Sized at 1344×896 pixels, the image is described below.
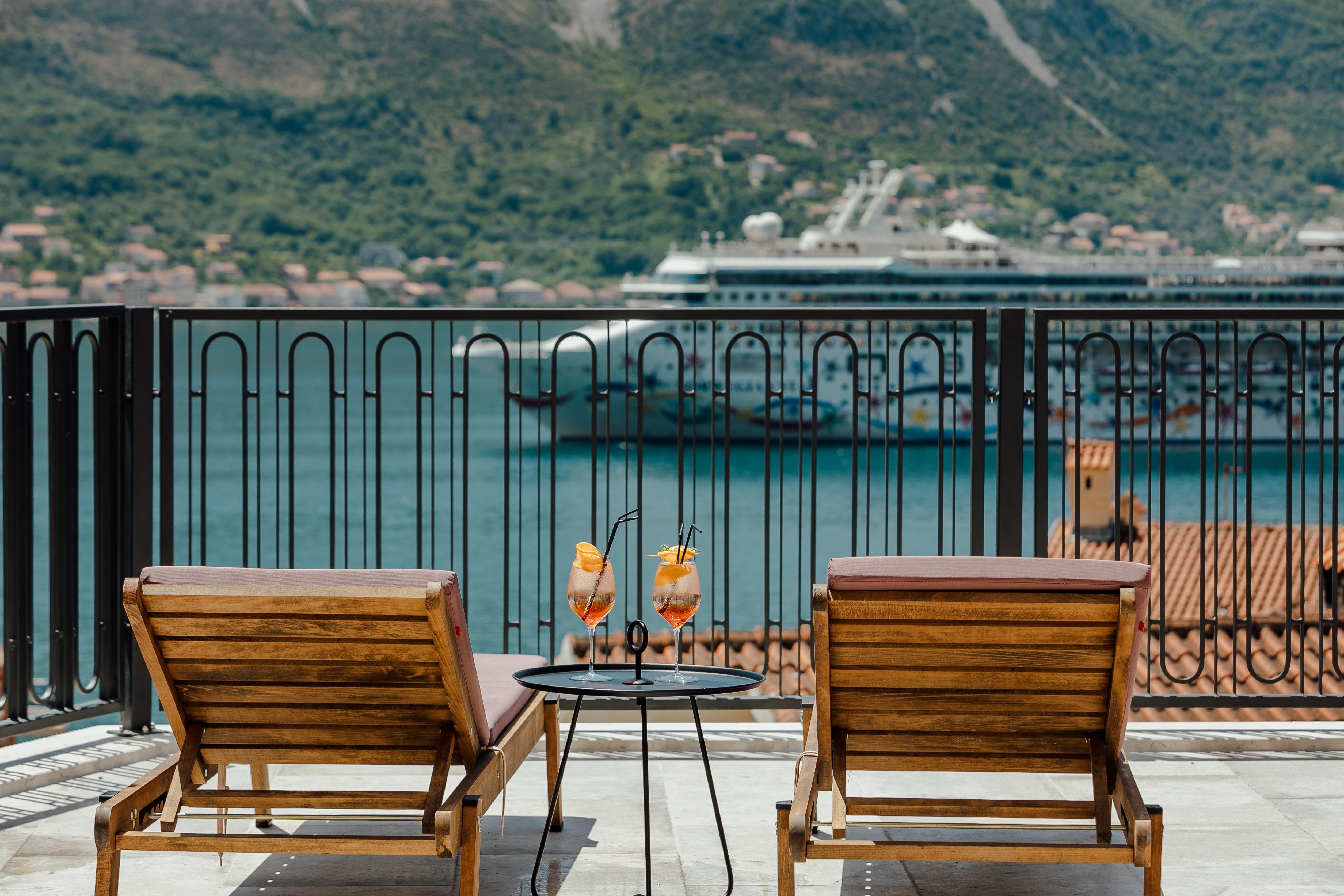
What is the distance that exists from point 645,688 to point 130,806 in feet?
2.73

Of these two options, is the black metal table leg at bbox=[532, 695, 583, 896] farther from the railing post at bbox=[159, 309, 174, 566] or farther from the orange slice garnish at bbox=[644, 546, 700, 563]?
the railing post at bbox=[159, 309, 174, 566]

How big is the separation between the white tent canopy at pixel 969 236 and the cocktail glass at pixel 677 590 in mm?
41682

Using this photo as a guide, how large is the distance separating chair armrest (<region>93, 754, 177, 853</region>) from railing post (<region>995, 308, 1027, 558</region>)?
80.7 inches

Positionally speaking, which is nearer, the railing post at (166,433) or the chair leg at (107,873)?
the chair leg at (107,873)

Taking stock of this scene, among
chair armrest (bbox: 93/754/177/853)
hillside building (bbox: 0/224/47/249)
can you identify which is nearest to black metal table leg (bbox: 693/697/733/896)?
chair armrest (bbox: 93/754/177/853)

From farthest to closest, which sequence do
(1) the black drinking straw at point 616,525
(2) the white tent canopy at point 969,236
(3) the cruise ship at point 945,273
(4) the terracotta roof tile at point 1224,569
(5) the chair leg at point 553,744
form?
(2) the white tent canopy at point 969,236 < (3) the cruise ship at point 945,273 < (4) the terracotta roof tile at point 1224,569 < (5) the chair leg at point 553,744 < (1) the black drinking straw at point 616,525

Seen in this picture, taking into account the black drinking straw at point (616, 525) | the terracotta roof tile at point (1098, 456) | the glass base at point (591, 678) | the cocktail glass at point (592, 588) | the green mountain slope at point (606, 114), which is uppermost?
the green mountain slope at point (606, 114)

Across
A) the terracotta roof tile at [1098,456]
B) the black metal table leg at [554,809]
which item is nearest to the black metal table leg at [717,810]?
the black metal table leg at [554,809]

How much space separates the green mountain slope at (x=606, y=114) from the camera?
196ft

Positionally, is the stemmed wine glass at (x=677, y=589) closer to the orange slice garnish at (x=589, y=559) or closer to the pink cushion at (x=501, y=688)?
the orange slice garnish at (x=589, y=559)

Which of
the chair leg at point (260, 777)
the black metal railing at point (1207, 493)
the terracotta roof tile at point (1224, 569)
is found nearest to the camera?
the chair leg at point (260, 777)

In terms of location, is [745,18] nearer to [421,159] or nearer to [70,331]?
[421,159]

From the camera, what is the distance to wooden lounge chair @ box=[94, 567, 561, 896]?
7.03 feet

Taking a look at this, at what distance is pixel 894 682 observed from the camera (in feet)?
7.44
